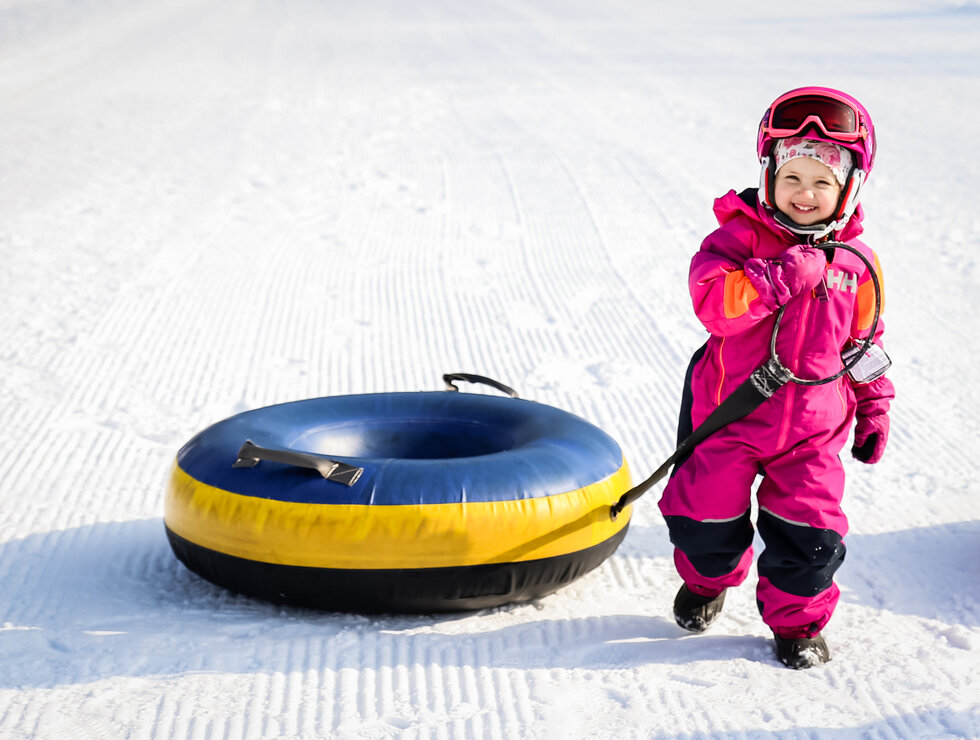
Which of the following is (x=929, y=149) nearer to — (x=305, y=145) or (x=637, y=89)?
(x=637, y=89)

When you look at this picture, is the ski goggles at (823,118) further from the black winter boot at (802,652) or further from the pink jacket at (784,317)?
the black winter boot at (802,652)

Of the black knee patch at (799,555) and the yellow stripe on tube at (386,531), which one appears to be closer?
the black knee patch at (799,555)

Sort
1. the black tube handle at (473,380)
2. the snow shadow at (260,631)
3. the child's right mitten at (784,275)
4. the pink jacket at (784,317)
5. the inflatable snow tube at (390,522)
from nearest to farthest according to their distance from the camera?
1. the child's right mitten at (784,275)
2. the pink jacket at (784,317)
3. the snow shadow at (260,631)
4. the inflatable snow tube at (390,522)
5. the black tube handle at (473,380)

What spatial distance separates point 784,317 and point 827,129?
0.43 m

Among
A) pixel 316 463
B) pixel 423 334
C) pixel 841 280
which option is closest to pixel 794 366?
pixel 841 280

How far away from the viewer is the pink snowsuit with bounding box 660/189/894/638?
91.9 inches

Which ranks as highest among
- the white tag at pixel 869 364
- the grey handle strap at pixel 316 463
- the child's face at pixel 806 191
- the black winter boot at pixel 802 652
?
the child's face at pixel 806 191

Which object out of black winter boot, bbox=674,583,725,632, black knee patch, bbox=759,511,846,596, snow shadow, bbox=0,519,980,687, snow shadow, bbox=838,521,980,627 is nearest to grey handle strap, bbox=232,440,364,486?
snow shadow, bbox=0,519,980,687

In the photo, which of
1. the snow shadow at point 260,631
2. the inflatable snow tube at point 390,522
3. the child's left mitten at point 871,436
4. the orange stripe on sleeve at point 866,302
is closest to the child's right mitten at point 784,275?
the orange stripe on sleeve at point 866,302

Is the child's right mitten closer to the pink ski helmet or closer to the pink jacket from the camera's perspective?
the pink jacket

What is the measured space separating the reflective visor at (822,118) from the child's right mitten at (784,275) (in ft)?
0.92

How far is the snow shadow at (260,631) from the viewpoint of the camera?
253cm

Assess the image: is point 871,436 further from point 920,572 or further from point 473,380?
point 473,380

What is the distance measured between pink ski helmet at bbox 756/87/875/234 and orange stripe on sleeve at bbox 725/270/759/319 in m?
0.22
